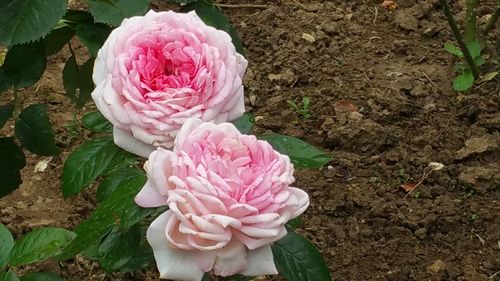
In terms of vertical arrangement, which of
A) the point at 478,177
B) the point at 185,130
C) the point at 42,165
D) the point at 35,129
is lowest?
the point at 42,165

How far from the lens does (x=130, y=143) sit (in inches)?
47.8

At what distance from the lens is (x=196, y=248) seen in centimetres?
104

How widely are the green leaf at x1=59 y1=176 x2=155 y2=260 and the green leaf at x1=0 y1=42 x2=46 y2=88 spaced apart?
50cm

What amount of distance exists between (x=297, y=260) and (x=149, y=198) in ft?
1.16

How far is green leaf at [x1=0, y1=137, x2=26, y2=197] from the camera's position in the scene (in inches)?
70.0

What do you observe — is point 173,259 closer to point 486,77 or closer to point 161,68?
point 161,68

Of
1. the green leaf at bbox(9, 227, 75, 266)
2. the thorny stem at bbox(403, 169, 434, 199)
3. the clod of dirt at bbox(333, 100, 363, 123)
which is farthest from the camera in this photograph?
the clod of dirt at bbox(333, 100, 363, 123)

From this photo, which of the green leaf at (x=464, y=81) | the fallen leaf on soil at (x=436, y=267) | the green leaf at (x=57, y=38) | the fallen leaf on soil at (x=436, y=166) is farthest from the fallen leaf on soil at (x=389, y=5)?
the green leaf at (x=57, y=38)

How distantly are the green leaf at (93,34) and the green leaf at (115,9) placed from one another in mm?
104

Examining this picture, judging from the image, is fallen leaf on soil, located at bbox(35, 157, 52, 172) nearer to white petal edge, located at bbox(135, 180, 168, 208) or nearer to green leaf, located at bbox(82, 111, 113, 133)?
green leaf, located at bbox(82, 111, 113, 133)

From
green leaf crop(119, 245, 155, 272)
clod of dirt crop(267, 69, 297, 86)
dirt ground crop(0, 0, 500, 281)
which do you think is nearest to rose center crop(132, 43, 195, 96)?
green leaf crop(119, 245, 155, 272)

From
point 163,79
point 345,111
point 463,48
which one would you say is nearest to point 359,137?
point 345,111

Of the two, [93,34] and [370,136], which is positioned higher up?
[93,34]

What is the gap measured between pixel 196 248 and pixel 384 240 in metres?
1.47
